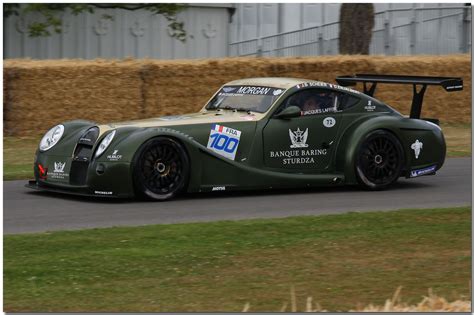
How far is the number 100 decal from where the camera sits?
459 inches

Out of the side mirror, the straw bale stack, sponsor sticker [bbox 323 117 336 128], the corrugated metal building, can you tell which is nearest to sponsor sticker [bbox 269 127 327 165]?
the side mirror

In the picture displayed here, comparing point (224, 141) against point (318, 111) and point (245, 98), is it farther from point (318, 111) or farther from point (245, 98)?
point (318, 111)

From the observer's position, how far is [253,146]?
38.9 ft

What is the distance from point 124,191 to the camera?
1111 cm

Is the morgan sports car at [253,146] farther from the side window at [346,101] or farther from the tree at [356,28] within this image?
the tree at [356,28]

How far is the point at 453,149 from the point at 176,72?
17.3ft

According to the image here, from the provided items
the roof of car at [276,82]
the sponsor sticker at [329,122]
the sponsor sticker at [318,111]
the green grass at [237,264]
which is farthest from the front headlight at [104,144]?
the sponsor sticker at [329,122]

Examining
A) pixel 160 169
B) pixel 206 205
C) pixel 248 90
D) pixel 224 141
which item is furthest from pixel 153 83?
pixel 206 205

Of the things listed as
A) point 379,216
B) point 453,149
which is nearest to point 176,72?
point 453,149

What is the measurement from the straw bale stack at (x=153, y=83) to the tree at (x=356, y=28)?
7.23ft

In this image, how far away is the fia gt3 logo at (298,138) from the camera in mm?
12078

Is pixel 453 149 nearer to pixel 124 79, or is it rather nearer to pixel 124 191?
pixel 124 79

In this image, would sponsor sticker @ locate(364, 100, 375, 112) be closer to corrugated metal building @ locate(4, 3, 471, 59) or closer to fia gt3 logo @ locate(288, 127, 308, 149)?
fia gt3 logo @ locate(288, 127, 308, 149)

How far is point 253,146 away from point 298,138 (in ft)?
1.91
